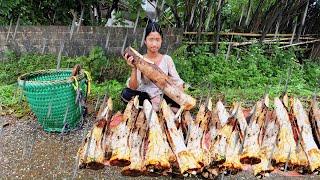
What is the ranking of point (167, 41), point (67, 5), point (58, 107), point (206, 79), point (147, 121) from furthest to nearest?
point (67, 5) < point (167, 41) < point (206, 79) < point (58, 107) < point (147, 121)

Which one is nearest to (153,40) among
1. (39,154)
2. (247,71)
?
(39,154)

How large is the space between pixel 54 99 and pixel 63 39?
164 inches

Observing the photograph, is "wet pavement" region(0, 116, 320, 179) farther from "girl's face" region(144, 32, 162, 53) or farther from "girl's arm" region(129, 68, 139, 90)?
"girl's face" region(144, 32, 162, 53)

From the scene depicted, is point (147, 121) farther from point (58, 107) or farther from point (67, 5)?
point (67, 5)

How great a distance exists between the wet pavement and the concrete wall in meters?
3.22

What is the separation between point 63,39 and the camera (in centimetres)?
902

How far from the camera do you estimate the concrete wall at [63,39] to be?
8.97m

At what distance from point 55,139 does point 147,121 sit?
2.40m

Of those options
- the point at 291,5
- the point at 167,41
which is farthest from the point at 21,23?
the point at 291,5

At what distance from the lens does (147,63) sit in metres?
4.11

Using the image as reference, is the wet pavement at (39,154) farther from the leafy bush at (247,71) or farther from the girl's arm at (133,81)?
the leafy bush at (247,71)

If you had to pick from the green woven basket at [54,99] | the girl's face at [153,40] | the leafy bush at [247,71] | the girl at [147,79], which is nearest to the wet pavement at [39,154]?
the green woven basket at [54,99]

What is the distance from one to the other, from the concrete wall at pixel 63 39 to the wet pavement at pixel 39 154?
3217 mm

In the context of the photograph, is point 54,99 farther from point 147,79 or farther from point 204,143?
point 204,143
